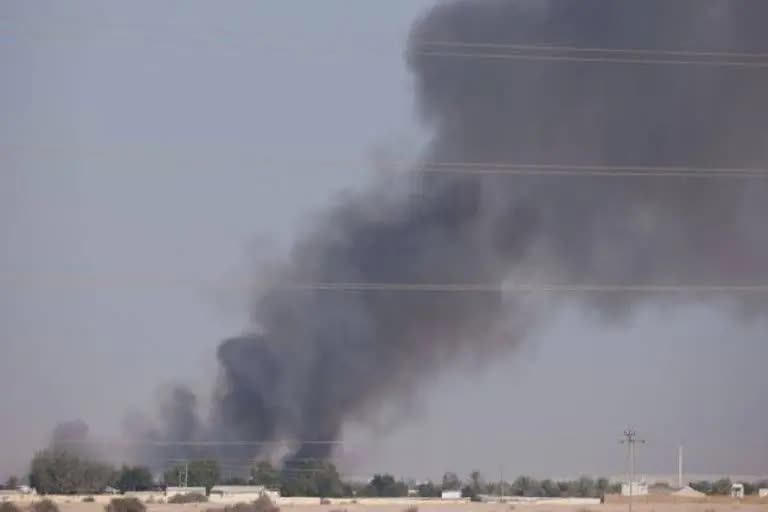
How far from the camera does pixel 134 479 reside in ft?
254

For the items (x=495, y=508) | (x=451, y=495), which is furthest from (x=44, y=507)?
(x=451, y=495)

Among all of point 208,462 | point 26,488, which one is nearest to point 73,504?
point 26,488

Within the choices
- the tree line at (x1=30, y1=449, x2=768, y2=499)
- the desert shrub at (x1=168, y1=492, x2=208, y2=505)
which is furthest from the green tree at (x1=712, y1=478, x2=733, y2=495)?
the desert shrub at (x1=168, y1=492, x2=208, y2=505)

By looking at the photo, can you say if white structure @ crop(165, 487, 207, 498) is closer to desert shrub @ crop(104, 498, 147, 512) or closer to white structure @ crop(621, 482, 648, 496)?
desert shrub @ crop(104, 498, 147, 512)

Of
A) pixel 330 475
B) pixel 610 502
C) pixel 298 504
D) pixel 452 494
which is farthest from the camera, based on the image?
pixel 452 494

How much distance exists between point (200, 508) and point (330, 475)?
Result: 2197 centimetres

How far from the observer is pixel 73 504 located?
5738 centimetres

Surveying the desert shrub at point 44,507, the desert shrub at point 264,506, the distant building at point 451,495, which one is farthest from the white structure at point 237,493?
the desert shrub at point 44,507

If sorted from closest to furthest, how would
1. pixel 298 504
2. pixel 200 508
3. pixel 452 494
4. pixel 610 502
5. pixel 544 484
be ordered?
pixel 200 508, pixel 298 504, pixel 610 502, pixel 452 494, pixel 544 484

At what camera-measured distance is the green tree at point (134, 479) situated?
76.0 metres

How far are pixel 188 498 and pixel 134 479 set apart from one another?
1241cm

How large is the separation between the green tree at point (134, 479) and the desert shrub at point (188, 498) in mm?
8368

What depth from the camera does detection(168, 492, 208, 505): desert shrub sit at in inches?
2544

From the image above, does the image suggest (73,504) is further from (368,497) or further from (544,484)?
(544,484)
